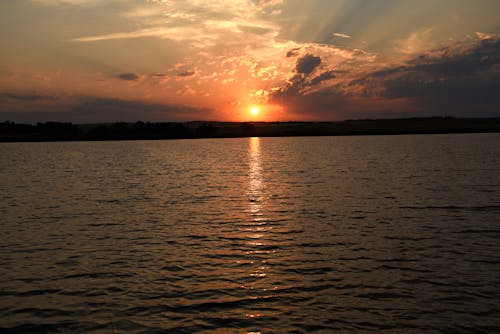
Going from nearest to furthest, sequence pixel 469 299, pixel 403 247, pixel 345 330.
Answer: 1. pixel 345 330
2. pixel 469 299
3. pixel 403 247

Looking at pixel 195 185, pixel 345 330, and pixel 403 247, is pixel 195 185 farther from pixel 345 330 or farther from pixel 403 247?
pixel 345 330

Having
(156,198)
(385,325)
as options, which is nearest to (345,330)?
(385,325)

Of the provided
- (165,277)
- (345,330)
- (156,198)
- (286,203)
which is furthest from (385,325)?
(156,198)

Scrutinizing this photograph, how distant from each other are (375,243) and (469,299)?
7215mm

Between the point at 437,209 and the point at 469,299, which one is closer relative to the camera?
the point at 469,299

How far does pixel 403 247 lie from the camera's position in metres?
19.9

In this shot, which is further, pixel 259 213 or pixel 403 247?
pixel 259 213

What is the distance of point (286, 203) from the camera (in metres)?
33.6

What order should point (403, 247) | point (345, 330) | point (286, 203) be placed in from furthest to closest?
point (286, 203)
point (403, 247)
point (345, 330)

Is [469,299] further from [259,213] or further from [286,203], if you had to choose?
[286,203]

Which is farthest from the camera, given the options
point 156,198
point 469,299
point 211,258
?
point 156,198

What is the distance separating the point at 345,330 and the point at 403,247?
9521 mm

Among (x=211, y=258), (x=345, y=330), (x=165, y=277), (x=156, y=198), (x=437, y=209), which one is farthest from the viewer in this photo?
(x=156, y=198)

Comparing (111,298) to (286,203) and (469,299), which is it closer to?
(469,299)
